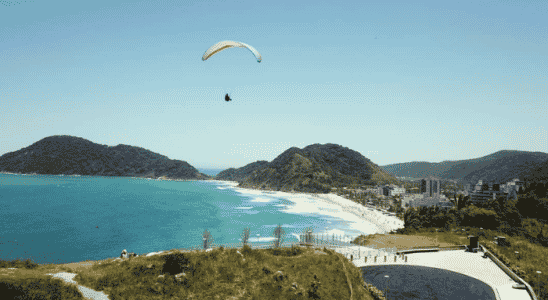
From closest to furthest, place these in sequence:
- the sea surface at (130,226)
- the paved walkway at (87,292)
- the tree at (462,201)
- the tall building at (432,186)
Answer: the paved walkway at (87,292)
the sea surface at (130,226)
the tree at (462,201)
the tall building at (432,186)

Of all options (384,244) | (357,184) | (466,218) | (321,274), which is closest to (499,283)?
(321,274)

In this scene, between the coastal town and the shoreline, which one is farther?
the coastal town

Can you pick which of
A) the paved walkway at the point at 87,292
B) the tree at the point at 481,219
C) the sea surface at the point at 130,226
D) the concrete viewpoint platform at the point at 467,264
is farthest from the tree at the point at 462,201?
the paved walkway at the point at 87,292

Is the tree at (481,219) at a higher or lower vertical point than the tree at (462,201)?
lower

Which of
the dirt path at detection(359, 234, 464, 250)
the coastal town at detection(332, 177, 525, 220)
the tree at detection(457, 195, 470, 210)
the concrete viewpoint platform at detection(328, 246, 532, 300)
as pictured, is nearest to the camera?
the concrete viewpoint platform at detection(328, 246, 532, 300)

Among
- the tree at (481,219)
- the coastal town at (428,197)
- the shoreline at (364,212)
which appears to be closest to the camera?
the tree at (481,219)

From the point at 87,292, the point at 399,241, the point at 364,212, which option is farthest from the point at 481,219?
the point at 87,292

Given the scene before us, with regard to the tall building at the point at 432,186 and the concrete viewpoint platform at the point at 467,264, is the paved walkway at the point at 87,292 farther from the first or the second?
the tall building at the point at 432,186

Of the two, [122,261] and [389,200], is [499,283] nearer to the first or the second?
[122,261]

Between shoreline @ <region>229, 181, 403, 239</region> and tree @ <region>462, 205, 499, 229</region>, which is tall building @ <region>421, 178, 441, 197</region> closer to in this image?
shoreline @ <region>229, 181, 403, 239</region>

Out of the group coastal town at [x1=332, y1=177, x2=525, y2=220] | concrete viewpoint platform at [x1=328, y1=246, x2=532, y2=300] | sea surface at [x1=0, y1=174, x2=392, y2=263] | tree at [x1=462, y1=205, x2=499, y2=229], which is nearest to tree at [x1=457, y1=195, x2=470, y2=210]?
tree at [x1=462, y1=205, x2=499, y2=229]
